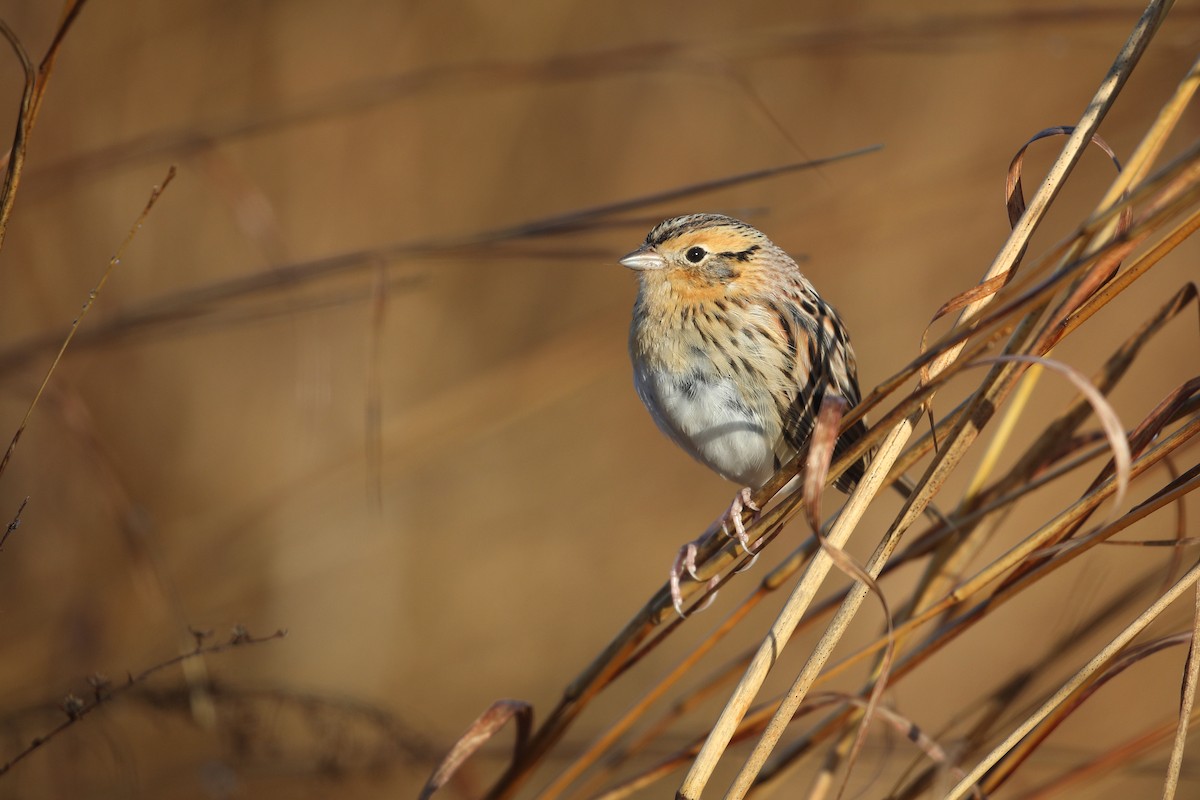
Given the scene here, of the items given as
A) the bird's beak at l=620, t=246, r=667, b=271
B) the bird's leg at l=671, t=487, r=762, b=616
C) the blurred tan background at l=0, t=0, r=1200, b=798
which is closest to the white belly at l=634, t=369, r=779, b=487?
the bird's leg at l=671, t=487, r=762, b=616

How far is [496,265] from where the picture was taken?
19.2 ft

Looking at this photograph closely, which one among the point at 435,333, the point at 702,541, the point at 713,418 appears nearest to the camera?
the point at 713,418

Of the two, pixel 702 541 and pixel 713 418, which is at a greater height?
pixel 713 418

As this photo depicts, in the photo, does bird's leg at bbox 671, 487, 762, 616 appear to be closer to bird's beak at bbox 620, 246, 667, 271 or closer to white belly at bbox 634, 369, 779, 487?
white belly at bbox 634, 369, 779, 487

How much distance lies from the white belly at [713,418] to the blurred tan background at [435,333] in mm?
503

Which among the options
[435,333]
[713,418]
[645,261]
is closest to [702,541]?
[713,418]

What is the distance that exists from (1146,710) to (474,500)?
126 inches

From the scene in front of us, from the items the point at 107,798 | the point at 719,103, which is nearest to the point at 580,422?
the point at 719,103

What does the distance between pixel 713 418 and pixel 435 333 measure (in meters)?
3.13

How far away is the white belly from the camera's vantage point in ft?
8.76

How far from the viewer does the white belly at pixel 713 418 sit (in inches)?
105

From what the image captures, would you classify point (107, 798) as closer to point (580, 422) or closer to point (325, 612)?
point (325, 612)

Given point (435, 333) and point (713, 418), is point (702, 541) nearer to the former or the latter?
point (713, 418)

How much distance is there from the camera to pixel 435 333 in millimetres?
5586
